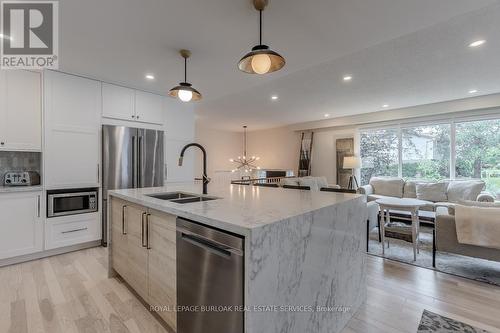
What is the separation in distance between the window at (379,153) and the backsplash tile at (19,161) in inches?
280

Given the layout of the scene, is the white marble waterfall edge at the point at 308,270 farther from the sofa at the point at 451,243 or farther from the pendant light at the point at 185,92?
the pendant light at the point at 185,92

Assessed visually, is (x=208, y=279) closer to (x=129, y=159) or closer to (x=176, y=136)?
(x=129, y=159)

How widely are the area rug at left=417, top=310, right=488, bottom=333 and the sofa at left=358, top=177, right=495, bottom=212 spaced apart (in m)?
3.19

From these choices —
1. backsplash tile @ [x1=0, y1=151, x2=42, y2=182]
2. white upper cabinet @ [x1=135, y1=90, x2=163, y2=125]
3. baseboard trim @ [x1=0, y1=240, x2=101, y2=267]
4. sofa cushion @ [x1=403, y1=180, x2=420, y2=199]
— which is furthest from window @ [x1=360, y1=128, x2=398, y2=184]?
backsplash tile @ [x1=0, y1=151, x2=42, y2=182]

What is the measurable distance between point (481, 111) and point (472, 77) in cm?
174

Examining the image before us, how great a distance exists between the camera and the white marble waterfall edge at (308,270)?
41.4 inches

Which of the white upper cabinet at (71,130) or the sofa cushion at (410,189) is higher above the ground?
the white upper cabinet at (71,130)

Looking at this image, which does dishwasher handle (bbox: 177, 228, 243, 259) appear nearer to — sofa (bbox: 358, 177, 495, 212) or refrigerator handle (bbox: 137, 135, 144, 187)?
refrigerator handle (bbox: 137, 135, 144, 187)

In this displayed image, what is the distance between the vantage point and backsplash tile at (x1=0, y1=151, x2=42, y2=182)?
3102 mm

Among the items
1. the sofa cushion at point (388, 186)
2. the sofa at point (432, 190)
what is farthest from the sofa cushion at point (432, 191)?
the sofa cushion at point (388, 186)

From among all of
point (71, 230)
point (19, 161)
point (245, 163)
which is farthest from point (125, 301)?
point (245, 163)

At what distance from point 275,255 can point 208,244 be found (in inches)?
14.9

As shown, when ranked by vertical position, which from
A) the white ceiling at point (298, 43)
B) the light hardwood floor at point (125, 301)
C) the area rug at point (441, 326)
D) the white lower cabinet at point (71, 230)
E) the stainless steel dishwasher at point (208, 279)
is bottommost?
the light hardwood floor at point (125, 301)

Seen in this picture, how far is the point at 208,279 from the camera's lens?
1.25 meters
